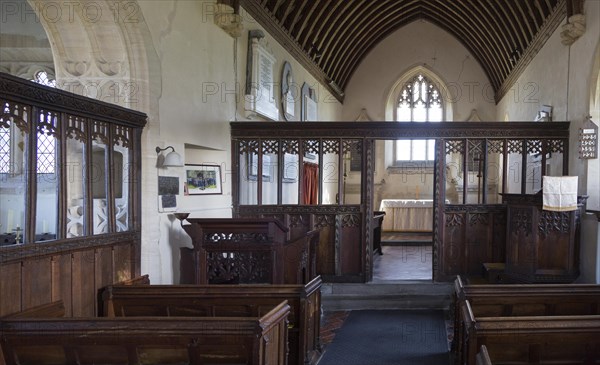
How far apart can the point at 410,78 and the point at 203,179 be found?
433 inches

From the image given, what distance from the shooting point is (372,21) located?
45.3ft

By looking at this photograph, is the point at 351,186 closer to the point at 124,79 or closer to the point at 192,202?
the point at 192,202

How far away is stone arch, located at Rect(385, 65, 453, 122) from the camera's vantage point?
15620mm

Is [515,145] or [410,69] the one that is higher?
[410,69]

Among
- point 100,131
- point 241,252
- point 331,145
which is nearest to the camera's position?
point 100,131

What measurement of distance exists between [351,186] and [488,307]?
1134 cm

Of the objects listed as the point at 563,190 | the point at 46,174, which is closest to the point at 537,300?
the point at 563,190

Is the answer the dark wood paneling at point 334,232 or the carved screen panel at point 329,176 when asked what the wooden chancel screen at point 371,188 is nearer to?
the dark wood paneling at point 334,232

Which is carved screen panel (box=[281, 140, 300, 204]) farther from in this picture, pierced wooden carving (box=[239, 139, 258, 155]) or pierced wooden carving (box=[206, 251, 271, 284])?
pierced wooden carving (box=[206, 251, 271, 284])

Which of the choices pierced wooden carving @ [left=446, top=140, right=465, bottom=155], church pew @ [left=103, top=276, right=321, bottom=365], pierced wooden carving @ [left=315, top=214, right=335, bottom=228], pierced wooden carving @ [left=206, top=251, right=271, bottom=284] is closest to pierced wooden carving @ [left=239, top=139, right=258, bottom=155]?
pierced wooden carving @ [left=315, top=214, right=335, bottom=228]

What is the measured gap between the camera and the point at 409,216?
12602 millimetres

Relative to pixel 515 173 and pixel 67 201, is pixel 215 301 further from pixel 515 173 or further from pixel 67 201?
pixel 515 173

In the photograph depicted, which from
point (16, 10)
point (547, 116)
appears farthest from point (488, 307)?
point (16, 10)

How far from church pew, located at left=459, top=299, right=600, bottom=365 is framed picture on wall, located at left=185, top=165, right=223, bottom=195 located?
3903 millimetres
